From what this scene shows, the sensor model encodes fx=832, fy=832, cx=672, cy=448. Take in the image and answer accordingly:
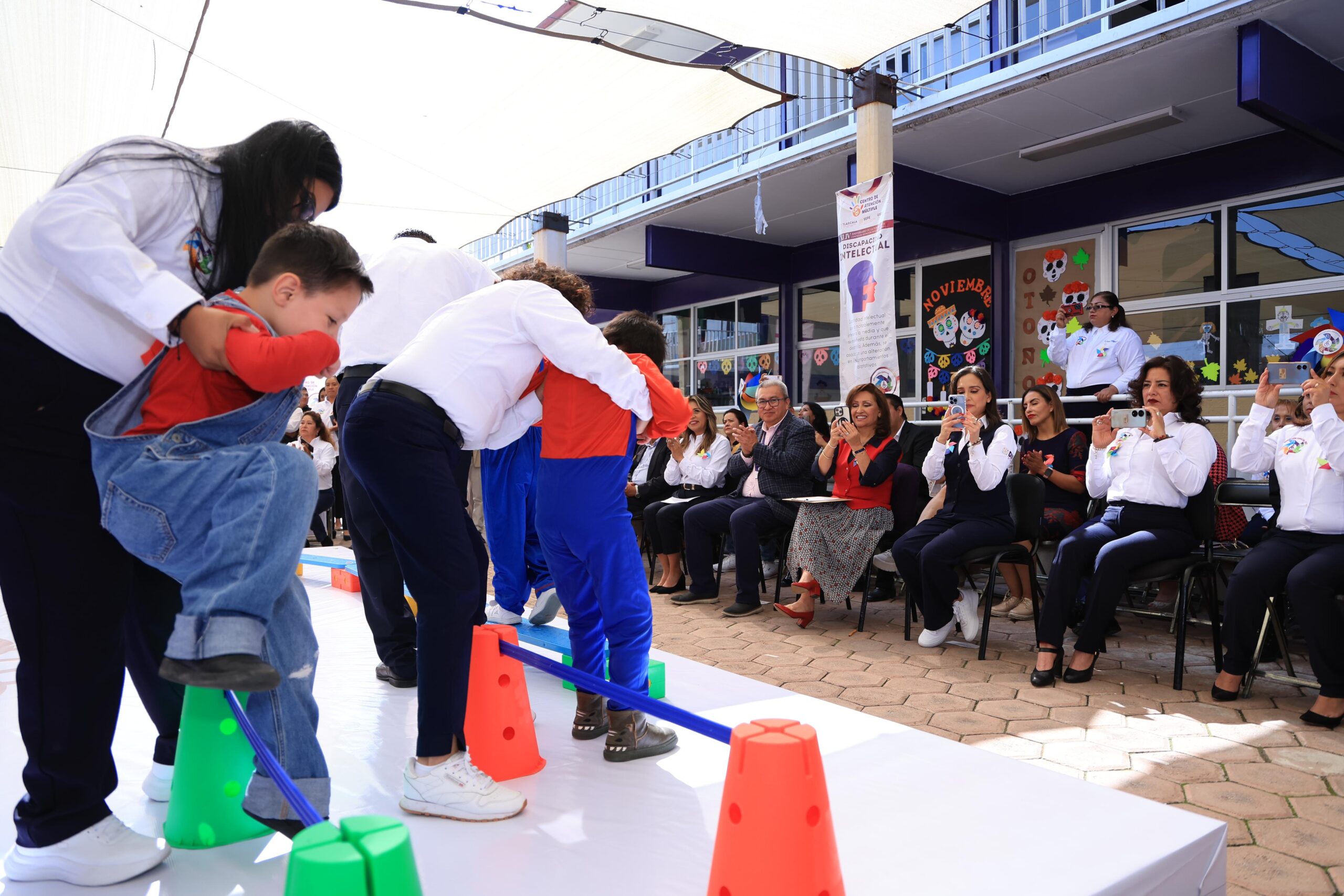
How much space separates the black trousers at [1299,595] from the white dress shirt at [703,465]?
10.3 feet

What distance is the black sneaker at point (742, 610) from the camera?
4934 millimetres

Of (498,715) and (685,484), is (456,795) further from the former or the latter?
(685,484)

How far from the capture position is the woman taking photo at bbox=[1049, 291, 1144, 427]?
6.10m

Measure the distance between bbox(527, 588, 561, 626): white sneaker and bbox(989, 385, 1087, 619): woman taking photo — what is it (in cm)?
253

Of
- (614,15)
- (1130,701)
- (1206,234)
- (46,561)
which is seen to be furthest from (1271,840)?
(1206,234)

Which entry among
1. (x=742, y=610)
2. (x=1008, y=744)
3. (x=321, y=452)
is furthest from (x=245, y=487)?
(x=321, y=452)

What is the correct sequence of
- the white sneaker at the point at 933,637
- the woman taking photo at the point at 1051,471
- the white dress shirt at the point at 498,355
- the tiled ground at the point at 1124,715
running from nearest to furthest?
1. the white dress shirt at the point at 498,355
2. the tiled ground at the point at 1124,715
3. the white sneaker at the point at 933,637
4. the woman taking photo at the point at 1051,471

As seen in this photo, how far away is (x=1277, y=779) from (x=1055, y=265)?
20.4ft

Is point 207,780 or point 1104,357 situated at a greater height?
point 1104,357

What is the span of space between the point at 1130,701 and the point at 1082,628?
1.21ft

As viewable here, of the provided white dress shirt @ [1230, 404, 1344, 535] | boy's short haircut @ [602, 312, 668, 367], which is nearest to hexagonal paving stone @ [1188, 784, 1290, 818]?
white dress shirt @ [1230, 404, 1344, 535]

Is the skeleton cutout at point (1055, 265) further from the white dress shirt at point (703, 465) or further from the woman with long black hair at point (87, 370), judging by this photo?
the woman with long black hair at point (87, 370)

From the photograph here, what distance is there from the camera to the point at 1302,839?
2051mm

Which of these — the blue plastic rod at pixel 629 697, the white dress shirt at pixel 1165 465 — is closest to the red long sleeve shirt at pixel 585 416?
the blue plastic rod at pixel 629 697
